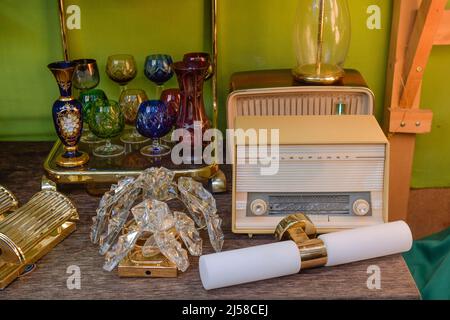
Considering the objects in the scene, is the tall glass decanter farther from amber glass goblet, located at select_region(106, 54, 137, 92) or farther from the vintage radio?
amber glass goblet, located at select_region(106, 54, 137, 92)

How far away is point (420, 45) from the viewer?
1431 mm

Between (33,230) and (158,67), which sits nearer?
(33,230)

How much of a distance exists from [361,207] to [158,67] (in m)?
0.63

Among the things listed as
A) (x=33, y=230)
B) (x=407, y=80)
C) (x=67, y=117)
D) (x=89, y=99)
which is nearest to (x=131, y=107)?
(x=89, y=99)

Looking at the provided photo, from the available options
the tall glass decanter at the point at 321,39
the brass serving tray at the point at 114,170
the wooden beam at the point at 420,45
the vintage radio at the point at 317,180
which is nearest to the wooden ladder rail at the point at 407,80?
the wooden beam at the point at 420,45

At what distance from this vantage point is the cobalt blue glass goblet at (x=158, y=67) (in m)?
1.43

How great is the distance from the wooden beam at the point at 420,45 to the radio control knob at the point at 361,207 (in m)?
0.52

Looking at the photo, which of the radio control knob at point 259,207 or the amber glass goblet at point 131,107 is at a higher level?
the amber glass goblet at point 131,107

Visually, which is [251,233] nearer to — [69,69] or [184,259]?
[184,259]

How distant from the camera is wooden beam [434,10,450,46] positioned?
146cm

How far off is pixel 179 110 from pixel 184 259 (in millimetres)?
414

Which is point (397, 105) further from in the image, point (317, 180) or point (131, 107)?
point (131, 107)

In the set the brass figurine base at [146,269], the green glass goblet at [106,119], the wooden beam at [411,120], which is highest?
the green glass goblet at [106,119]

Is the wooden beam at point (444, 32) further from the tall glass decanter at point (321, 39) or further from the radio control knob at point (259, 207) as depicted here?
the radio control knob at point (259, 207)
